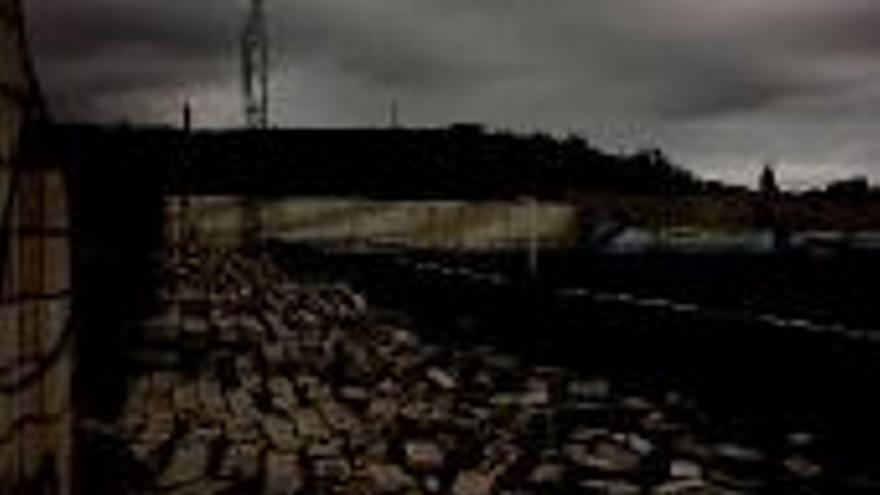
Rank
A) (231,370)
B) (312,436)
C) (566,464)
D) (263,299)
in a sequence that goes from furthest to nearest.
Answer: (263,299) → (231,370) → (312,436) → (566,464)

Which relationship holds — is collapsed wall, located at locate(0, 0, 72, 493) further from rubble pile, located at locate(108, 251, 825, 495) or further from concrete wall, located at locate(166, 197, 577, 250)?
concrete wall, located at locate(166, 197, 577, 250)

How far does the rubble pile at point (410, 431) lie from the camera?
22.5ft

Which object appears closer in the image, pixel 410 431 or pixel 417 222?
pixel 410 431

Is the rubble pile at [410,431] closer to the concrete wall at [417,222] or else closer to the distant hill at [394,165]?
the concrete wall at [417,222]

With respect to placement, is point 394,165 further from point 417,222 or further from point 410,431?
point 410,431

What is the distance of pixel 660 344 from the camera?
11.1m

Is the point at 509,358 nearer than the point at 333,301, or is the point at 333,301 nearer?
the point at 509,358

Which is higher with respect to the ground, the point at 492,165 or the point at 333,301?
the point at 492,165

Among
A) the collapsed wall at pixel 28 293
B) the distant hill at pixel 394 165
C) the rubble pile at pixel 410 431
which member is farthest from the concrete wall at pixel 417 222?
the collapsed wall at pixel 28 293

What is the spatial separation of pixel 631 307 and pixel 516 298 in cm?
340

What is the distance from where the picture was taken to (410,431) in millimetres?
8562

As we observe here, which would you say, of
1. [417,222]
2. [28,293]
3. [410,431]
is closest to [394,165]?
[417,222]

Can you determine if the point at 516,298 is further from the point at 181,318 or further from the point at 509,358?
the point at 181,318

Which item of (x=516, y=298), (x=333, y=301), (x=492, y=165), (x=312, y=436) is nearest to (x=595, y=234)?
(x=492, y=165)
